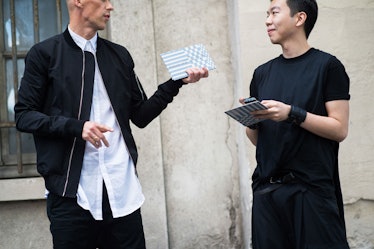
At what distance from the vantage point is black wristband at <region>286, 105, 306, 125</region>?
285 cm

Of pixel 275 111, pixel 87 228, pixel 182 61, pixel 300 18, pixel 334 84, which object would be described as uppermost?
pixel 300 18

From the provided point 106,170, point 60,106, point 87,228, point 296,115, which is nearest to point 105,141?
point 106,170

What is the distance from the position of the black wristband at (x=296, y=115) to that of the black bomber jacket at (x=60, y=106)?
67 cm

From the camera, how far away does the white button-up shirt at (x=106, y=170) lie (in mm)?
3105

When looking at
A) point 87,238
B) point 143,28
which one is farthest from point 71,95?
point 143,28

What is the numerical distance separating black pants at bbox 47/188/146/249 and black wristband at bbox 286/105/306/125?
3.03 feet

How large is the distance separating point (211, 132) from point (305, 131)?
1871 mm

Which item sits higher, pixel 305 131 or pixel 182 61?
pixel 182 61

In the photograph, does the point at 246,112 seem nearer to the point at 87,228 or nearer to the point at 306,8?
the point at 306,8

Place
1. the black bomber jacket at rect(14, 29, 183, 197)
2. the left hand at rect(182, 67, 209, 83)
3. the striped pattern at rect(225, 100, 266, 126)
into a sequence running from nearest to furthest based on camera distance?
the striped pattern at rect(225, 100, 266, 126), the black bomber jacket at rect(14, 29, 183, 197), the left hand at rect(182, 67, 209, 83)

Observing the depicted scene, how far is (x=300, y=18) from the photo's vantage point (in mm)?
3135

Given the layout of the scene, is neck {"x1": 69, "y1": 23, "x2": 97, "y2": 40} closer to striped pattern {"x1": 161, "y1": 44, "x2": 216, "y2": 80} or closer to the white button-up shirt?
the white button-up shirt

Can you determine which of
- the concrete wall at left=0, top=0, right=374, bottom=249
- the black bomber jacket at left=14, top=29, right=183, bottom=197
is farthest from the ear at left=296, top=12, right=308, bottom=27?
the concrete wall at left=0, top=0, right=374, bottom=249

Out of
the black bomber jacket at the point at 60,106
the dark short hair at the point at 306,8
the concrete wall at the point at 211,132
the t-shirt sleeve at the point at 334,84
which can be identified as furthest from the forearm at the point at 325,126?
the concrete wall at the point at 211,132
